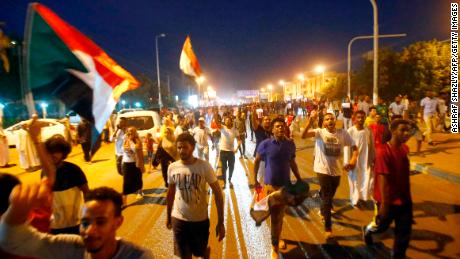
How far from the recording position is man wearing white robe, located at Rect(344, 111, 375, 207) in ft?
23.8

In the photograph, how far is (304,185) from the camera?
5297mm

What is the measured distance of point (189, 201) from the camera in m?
4.05

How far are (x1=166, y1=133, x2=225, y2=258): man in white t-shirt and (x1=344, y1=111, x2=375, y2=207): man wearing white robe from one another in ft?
13.1

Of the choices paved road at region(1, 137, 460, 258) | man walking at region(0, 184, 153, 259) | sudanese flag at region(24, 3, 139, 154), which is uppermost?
sudanese flag at region(24, 3, 139, 154)

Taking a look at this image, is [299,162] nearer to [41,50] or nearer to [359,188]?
[359,188]

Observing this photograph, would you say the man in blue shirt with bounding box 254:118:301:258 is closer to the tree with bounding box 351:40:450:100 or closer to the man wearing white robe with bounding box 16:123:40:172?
the man wearing white robe with bounding box 16:123:40:172

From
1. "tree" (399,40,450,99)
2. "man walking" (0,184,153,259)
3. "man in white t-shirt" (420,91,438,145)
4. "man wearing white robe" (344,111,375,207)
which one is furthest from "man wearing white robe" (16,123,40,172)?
"tree" (399,40,450,99)

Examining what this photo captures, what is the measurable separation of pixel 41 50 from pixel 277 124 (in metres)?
3.27

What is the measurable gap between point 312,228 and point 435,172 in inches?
227

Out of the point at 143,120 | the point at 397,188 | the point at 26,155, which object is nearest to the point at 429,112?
the point at 143,120

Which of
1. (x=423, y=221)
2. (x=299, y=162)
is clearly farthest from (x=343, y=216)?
(x=299, y=162)

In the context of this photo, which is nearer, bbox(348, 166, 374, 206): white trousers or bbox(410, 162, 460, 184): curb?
bbox(348, 166, 374, 206): white trousers

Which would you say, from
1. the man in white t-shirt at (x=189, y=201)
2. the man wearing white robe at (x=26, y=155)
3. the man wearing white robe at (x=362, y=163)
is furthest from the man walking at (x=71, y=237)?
the man wearing white robe at (x=26, y=155)

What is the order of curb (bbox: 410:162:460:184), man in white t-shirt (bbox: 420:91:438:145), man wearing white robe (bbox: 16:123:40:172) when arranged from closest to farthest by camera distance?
curb (bbox: 410:162:460:184) → man wearing white robe (bbox: 16:123:40:172) → man in white t-shirt (bbox: 420:91:438:145)
